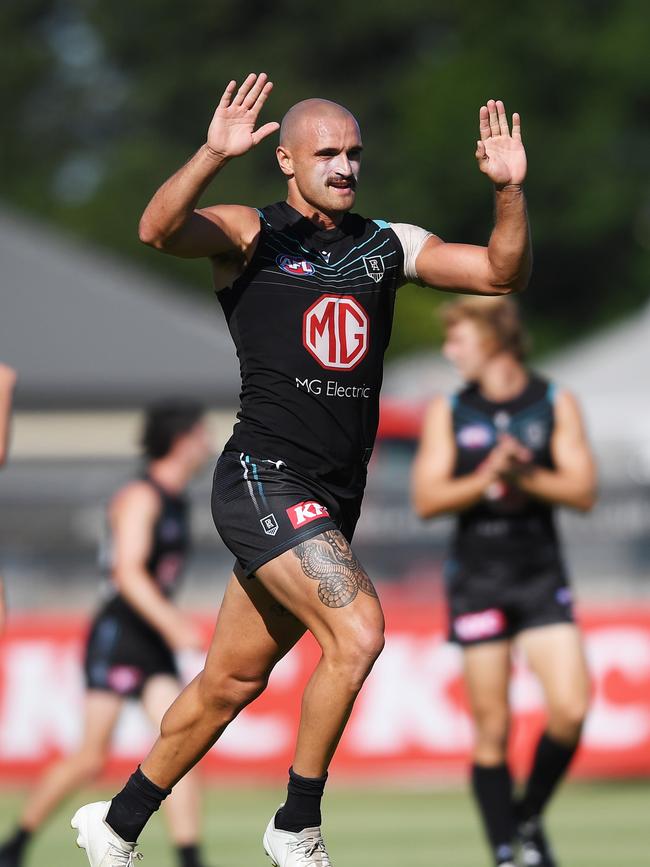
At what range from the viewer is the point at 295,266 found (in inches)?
242

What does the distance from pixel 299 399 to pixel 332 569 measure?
615 millimetres

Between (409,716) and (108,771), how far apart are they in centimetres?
213

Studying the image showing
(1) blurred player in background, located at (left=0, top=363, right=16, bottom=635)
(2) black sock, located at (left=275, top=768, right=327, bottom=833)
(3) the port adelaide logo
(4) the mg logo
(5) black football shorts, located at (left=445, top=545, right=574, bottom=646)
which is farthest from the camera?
(5) black football shorts, located at (left=445, top=545, right=574, bottom=646)

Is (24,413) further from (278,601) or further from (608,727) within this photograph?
(278,601)

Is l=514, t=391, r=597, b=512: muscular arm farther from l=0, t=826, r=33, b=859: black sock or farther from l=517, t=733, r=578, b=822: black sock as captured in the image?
l=0, t=826, r=33, b=859: black sock

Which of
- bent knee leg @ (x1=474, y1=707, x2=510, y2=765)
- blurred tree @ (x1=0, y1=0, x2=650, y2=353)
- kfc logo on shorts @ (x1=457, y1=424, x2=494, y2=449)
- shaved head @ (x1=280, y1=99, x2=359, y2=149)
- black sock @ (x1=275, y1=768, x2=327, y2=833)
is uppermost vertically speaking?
blurred tree @ (x1=0, y1=0, x2=650, y2=353)

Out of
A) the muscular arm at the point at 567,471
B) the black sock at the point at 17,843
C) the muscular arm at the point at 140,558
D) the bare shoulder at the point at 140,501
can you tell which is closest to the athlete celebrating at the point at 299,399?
the muscular arm at the point at 567,471

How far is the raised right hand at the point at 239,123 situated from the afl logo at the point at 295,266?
1.40ft

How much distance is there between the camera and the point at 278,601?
20.0 feet

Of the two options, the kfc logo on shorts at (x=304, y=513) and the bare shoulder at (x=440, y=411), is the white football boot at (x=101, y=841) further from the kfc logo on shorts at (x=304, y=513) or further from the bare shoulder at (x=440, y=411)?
the bare shoulder at (x=440, y=411)

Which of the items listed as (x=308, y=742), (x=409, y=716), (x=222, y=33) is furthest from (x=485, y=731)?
(x=222, y=33)

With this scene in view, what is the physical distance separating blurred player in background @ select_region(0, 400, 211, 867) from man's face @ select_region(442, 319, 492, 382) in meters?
1.59

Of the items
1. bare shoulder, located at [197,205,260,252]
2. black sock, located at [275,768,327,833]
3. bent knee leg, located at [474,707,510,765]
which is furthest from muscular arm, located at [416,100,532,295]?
bent knee leg, located at [474,707,510,765]

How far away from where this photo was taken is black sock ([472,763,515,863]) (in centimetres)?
780
